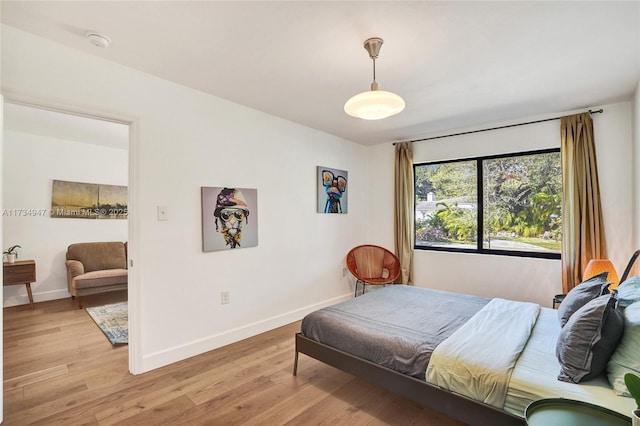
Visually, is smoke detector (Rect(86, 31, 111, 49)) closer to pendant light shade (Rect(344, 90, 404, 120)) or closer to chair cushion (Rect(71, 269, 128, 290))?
pendant light shade (Rect(344, 90, 404, 120))

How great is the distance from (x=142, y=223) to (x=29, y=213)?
353 centimetres

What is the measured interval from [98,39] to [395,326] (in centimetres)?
285

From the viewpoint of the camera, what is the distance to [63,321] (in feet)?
12.6

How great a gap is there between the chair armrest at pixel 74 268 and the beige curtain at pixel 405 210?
15.4 ft

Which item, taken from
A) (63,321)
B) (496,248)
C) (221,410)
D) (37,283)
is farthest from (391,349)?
(37,283)

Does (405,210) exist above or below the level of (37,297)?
above

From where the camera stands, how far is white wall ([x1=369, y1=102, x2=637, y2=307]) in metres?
3.17

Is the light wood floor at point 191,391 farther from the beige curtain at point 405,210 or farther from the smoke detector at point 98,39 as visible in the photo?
the smoke detector at point 98,39

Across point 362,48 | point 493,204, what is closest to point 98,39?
point 362,48

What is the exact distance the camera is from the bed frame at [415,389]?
1.61m

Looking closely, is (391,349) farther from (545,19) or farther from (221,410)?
(545,19)

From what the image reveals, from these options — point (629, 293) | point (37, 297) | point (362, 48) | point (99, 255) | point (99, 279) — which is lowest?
point (37, 297)

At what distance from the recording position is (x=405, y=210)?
4551mm

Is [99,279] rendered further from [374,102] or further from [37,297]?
[374,102]
